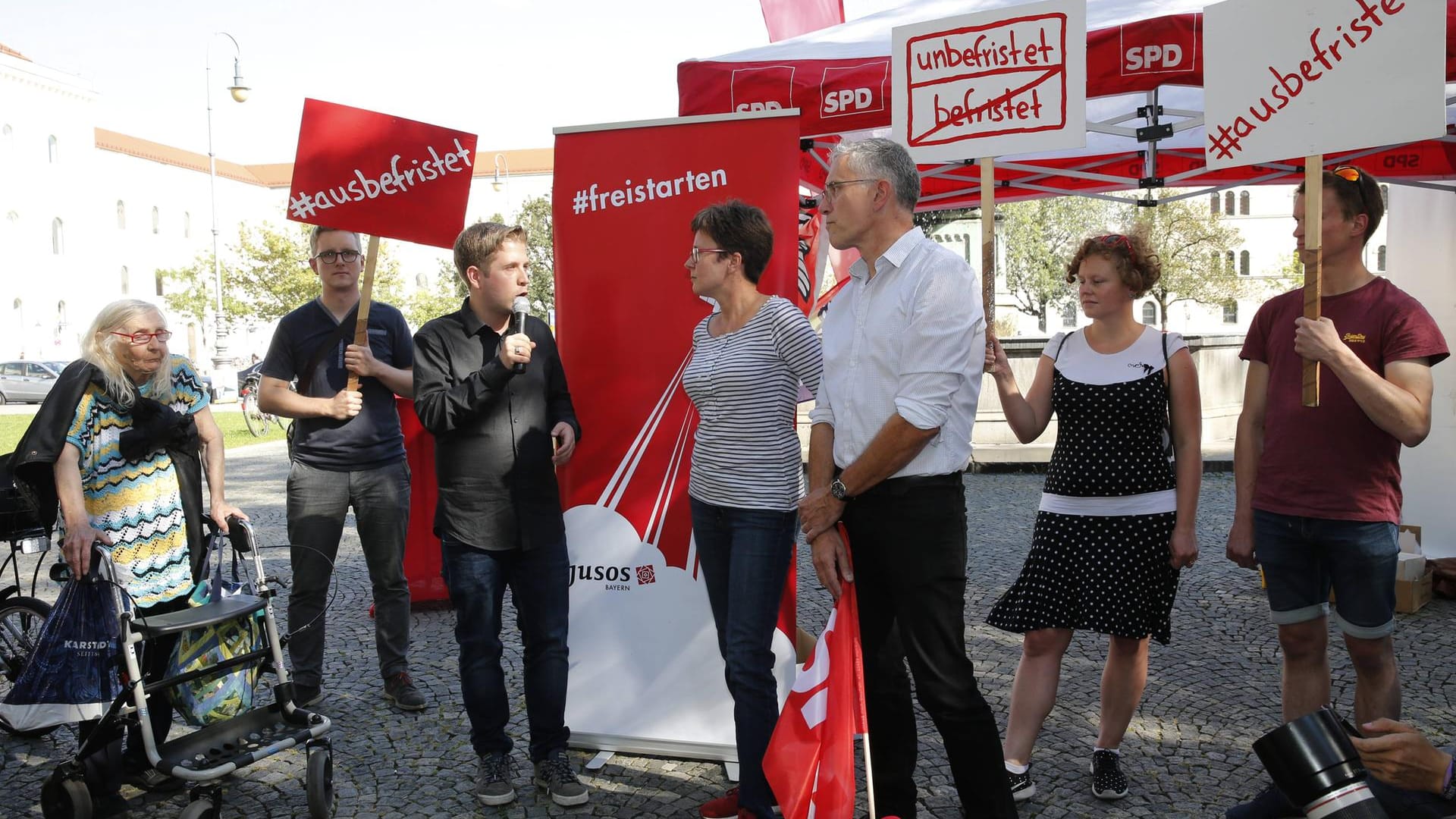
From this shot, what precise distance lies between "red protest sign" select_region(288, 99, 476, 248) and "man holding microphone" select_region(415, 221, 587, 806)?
19.1 inches

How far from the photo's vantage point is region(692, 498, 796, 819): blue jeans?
126 inches

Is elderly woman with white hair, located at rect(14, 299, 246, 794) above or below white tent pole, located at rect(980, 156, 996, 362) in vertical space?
below

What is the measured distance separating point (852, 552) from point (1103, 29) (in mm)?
3366

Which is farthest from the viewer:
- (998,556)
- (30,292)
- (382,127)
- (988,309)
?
(30,292)

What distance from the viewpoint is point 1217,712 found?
14.3 ft

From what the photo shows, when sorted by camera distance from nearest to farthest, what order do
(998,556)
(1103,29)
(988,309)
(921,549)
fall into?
(921,549), (988,309), (1103,29), (998,556)

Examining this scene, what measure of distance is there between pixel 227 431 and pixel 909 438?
66.7 feet

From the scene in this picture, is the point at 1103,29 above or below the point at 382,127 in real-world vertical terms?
above

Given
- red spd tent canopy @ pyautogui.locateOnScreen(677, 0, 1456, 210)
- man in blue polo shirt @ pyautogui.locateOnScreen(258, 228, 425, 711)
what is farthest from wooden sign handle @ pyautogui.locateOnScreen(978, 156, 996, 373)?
man in blue polo shirt @ pyautogui.locateOnScreen(258, 228, 425, 711)

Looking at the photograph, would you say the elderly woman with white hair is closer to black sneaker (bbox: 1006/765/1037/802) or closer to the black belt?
the black belt

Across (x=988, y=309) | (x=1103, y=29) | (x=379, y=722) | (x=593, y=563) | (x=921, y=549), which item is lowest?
(x=379, y=722)

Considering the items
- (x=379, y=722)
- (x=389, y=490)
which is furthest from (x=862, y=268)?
(x=379, y=722)

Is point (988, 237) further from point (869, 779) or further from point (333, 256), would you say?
point (333, 256)

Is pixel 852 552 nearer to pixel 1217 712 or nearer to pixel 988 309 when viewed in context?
pixel 988 309
